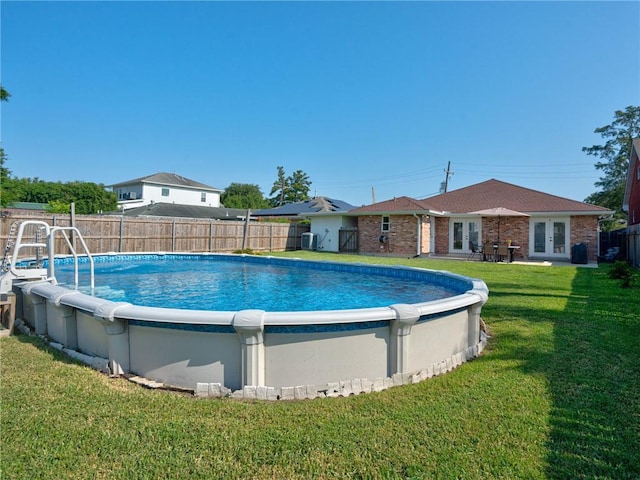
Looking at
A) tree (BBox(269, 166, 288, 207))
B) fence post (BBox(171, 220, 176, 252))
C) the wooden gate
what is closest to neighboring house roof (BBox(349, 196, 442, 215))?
the wooden gate

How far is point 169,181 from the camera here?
40.5m

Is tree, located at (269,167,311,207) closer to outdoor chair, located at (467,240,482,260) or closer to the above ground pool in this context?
outdoor chair, located at (467,240,482,260)

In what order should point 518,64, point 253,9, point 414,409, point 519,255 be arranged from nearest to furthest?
point 414,409, point 253,9, point 518,64, point 519,255

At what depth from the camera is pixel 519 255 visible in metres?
18.8

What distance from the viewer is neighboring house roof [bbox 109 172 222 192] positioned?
129 feet

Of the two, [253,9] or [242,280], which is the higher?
[253,9]

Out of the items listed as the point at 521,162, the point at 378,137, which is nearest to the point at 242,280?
the point at 378,137

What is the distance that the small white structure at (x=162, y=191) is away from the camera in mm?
39125

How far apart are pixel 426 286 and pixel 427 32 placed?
9413 millimetres

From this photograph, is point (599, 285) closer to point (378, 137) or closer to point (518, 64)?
point (518, 64)

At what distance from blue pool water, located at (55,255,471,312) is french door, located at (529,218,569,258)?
1152cm

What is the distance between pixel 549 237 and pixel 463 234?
401 centimetres

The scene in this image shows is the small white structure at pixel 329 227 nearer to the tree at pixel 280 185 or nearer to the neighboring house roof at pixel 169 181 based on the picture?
the neighboring house roof at pixel 169 181

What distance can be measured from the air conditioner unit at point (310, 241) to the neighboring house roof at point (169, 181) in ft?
A: 75.0
